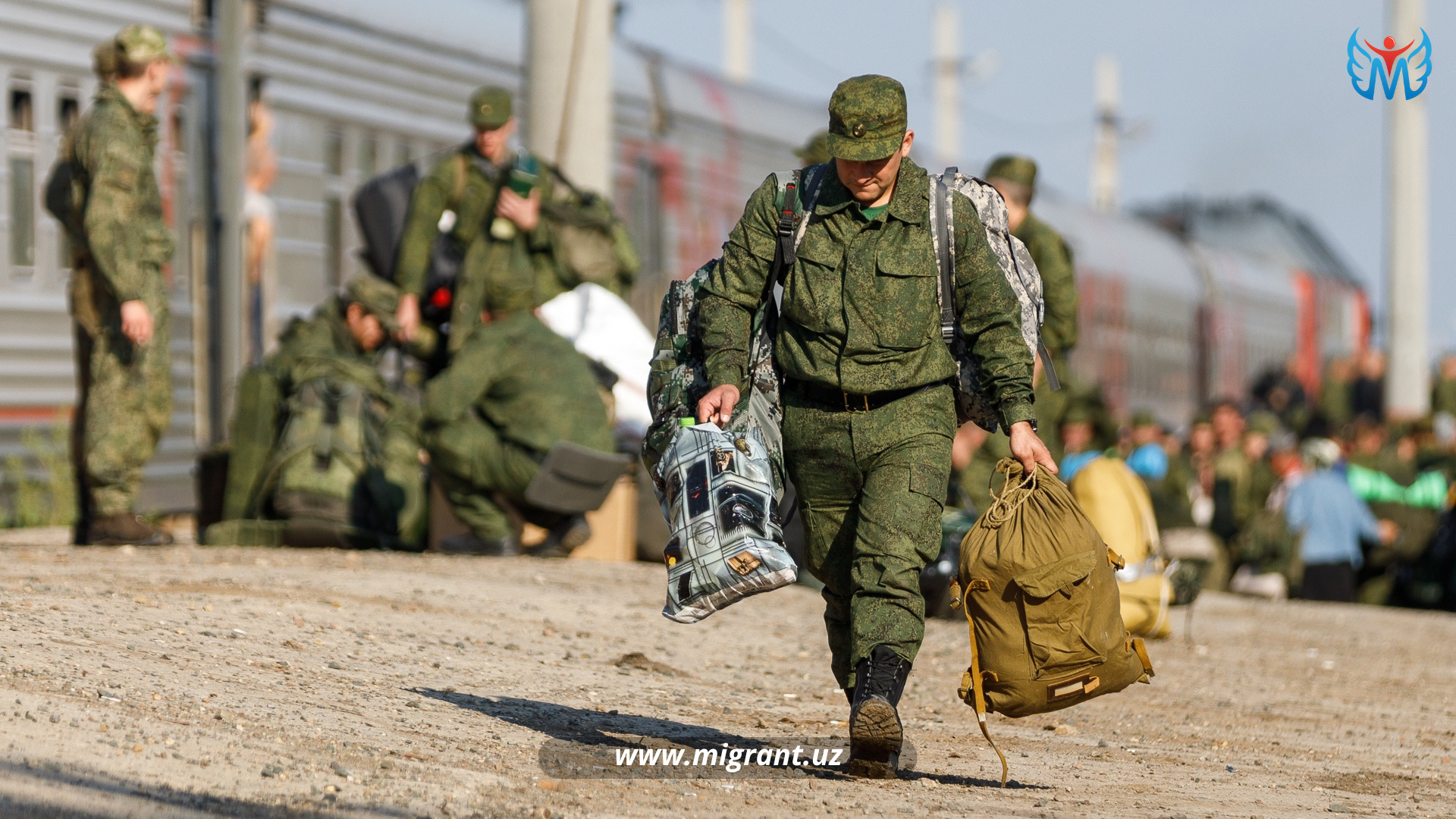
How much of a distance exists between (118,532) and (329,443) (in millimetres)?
1026

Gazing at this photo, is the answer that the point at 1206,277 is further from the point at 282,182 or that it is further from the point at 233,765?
the point at 233,765

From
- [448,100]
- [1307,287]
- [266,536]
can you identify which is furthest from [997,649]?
[1307,287]

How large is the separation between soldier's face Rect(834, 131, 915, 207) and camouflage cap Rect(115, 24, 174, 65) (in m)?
4.43

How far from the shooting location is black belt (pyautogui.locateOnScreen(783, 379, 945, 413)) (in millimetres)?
5051

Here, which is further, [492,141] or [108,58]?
[492,141]

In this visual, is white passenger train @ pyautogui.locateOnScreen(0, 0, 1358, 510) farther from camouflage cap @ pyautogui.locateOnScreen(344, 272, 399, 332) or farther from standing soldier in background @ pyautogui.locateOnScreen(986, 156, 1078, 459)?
standing soldier in background @ pyautogui.locateOnScreen(986, 156, 1078, 459)

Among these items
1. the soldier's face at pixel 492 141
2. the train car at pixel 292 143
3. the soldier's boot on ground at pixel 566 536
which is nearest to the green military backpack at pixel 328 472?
the soldier's boot on ground at pixel 566 536

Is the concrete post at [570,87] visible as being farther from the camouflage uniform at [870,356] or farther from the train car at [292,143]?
the camouflage uniform at [870,356]

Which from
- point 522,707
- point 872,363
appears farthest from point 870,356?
point 522,707

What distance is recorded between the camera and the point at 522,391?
937cm

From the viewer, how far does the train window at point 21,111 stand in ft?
33.6

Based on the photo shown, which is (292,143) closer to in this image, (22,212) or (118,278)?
(22,212)

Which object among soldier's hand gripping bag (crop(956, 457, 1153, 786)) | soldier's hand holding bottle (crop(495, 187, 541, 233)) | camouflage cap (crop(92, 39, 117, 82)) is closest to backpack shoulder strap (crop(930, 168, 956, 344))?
soldier's hand gripping bag (crop(956, 457, 1153, 786))

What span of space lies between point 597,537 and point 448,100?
406 centimetres
